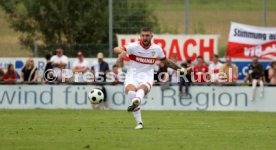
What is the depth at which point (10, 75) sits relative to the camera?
29.6 metres

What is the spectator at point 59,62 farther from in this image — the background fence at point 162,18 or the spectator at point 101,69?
the spectator at point 101,69

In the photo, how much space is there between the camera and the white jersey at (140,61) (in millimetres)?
17766

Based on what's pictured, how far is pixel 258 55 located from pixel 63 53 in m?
7.53

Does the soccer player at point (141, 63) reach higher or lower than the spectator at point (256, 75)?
higher

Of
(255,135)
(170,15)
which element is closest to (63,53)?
(170,15)

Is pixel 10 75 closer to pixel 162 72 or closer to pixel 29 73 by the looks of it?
pixel 29 73

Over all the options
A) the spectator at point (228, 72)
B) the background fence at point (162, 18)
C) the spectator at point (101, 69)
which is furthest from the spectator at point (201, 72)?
the spectator at point (101, 69)

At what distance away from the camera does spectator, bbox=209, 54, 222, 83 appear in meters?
28.6

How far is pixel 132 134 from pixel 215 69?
Result: 43.6ft

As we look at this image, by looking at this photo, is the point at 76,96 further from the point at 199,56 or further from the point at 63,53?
the point at 199,56

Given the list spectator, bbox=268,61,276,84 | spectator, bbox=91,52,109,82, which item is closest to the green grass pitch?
spectator, bbox=268,61,276,84

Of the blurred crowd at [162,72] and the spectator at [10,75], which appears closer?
the blurred crowd at [162,72]

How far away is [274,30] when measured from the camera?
29.8m

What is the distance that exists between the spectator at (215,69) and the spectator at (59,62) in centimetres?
545
